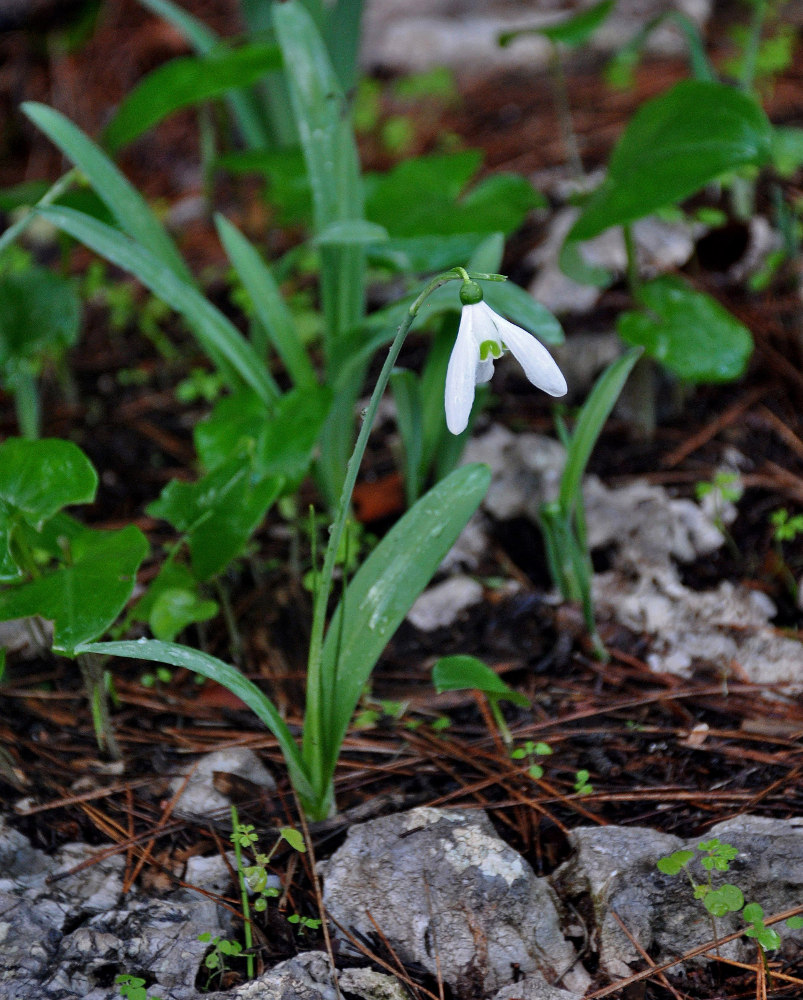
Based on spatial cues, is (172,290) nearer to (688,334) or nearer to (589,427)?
(589,427)

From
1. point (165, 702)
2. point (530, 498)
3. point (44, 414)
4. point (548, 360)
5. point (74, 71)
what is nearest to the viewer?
point (548, 360)

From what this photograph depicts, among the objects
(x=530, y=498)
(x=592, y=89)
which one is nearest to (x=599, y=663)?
(x=530, y=498)

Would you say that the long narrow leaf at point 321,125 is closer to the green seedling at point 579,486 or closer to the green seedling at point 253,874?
the green seedling at point 579,486

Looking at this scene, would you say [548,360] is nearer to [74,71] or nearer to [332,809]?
[332,809]

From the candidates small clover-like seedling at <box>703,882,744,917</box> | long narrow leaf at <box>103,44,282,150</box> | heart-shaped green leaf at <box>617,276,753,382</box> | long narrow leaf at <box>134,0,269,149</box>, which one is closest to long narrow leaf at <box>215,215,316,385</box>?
long narrow leaf at <box>103,44,282,150</box>

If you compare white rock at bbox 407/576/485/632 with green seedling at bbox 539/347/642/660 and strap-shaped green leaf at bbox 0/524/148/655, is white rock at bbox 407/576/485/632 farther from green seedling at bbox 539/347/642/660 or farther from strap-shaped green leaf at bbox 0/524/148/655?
strap-shaped green leaf at bbox 0/524/148/655

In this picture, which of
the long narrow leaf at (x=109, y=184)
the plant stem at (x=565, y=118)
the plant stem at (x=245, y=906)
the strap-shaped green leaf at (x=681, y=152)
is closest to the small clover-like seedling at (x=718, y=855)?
the plant stem at (x=245, y=906)

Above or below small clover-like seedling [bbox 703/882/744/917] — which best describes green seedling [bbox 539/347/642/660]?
above
